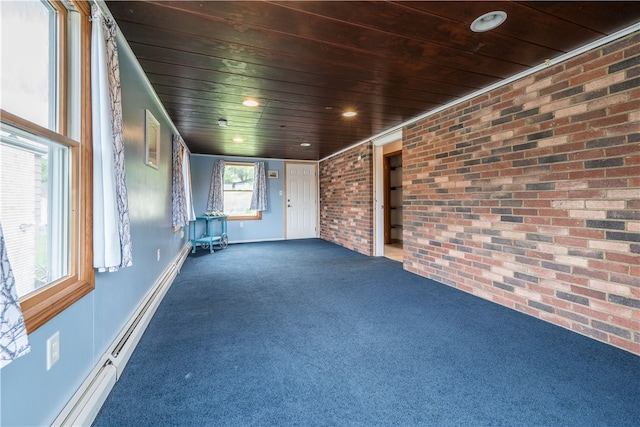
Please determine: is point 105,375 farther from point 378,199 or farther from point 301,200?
point 301,200

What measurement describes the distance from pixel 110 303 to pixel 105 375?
421 mm

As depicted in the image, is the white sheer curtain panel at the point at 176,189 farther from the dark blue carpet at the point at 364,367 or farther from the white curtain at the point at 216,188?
the white curtain at the point at 216,188

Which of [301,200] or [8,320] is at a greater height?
[301,200]

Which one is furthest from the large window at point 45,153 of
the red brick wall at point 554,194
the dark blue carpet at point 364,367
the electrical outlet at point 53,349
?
the red brick wall at point 554,194

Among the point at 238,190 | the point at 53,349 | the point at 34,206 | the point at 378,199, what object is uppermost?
the point at 238,190

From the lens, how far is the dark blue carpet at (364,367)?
1.31m

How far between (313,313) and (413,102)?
2387 millimetres

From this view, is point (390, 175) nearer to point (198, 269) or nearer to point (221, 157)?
→ point (221, 157)

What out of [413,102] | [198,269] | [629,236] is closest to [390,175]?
[413,102]

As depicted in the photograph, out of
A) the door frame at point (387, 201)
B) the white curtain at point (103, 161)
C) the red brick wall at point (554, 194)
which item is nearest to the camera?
the white curtain at point (103, 161)

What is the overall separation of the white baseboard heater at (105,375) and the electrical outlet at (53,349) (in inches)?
8.6

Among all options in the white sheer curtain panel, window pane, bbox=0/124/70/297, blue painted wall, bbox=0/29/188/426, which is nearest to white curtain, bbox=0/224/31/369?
blue painted wall, bbox=0/29/188/426

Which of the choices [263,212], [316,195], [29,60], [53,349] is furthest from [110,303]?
[316,195]

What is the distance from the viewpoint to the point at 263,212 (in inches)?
269
